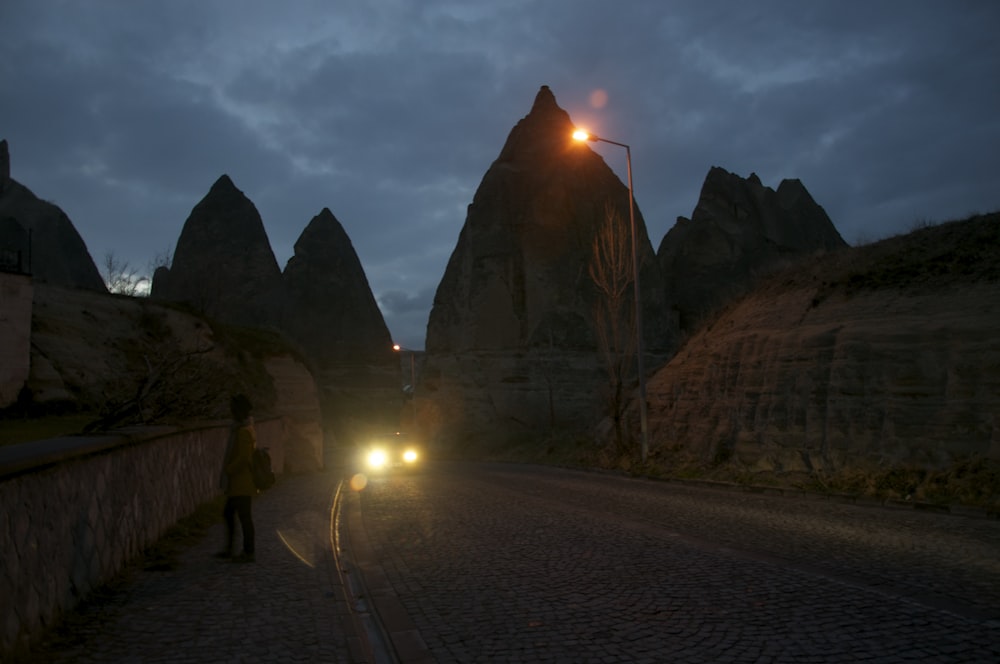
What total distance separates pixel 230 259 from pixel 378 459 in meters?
44.5

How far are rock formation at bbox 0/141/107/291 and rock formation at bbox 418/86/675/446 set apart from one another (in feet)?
118

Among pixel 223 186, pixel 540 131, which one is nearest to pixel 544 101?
pixel 540 131

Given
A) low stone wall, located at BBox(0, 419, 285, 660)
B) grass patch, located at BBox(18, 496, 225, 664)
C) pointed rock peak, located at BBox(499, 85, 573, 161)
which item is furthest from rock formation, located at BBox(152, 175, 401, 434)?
low stone wall, located at BBox(0, 419, 285, 660)

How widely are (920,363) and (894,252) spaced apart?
4981mm

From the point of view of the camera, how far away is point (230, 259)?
6956cm

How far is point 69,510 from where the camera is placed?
6.19 metres

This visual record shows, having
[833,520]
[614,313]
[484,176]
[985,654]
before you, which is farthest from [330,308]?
[985,654]

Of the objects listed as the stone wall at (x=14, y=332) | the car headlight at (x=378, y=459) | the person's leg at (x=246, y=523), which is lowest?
the car headlight at (x=378, y=459)

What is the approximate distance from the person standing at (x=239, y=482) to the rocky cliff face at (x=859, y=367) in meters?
11.9

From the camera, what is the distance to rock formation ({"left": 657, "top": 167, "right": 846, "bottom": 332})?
175 feet

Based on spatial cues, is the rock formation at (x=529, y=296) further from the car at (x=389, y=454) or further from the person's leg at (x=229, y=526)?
the person's leg at (x=229, y=526)

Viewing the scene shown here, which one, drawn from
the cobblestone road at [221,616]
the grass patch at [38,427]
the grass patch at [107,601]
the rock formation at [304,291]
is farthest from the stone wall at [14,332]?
the rock formation at [304,291]

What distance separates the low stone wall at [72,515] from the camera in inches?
194

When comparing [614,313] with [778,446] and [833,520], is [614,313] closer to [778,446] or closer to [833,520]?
[778,446]
